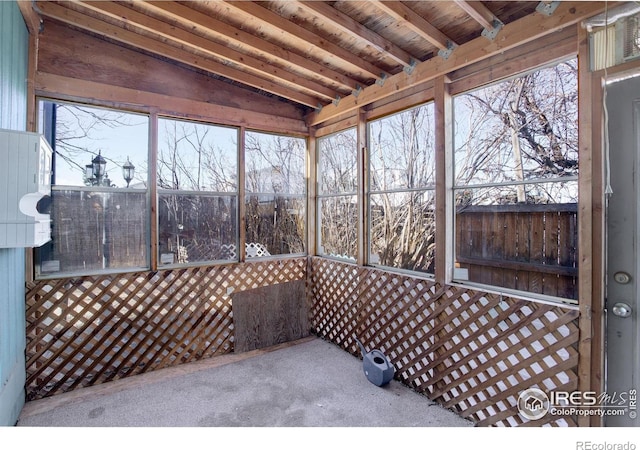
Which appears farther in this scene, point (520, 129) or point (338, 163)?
point (338, 163)

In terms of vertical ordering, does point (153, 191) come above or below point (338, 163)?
below

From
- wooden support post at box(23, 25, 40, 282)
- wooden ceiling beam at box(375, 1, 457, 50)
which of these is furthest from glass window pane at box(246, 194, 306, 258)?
wooden ceiling beam at box(375, 1, 457, 50)

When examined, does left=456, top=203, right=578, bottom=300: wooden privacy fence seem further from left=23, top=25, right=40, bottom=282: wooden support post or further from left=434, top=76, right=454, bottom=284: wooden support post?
left=23, top=25, right=40, bottom=282: wooden support post

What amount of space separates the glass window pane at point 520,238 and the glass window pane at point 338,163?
4.32 feet

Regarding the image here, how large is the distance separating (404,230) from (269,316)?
180cm

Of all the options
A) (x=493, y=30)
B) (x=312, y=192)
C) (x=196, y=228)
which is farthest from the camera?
(x=312, y=192)

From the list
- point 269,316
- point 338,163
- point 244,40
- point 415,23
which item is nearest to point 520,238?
point 415,23

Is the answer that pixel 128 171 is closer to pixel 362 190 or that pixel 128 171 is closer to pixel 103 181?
pixel 103 181

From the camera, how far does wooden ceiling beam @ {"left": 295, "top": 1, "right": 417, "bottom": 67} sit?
2.11 metres

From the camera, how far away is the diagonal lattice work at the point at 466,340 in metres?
1.87

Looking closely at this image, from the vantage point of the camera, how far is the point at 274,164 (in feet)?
12.4

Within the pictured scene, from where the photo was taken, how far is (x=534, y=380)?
193cm

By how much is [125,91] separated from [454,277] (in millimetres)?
3225

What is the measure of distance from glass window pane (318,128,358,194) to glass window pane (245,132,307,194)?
0.25m
